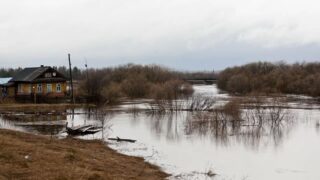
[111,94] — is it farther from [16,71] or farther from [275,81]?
[16,71]

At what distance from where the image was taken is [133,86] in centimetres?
6862

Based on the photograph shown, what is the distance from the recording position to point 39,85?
171 feet

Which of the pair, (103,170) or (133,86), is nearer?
(103,170)

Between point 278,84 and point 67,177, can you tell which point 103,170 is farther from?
point 278,84

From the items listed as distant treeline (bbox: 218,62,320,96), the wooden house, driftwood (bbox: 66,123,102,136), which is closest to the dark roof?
the wooden house

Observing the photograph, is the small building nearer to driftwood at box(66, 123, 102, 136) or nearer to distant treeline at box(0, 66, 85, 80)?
driftwood at box(66, 123, 102, 136)

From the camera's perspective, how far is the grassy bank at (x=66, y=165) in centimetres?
1173

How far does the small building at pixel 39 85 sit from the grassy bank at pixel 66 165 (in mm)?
33989

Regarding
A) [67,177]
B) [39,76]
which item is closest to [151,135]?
[67,177]

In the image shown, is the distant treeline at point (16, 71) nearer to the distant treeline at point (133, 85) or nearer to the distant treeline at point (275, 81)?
the distant treeline at point (133, 85)

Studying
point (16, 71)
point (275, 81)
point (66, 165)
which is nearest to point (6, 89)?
point (275, 81)

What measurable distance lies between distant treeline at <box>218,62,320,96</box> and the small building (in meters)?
27.4

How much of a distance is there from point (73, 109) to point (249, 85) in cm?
3704

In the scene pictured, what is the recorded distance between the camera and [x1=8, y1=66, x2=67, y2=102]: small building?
51.2 metres
